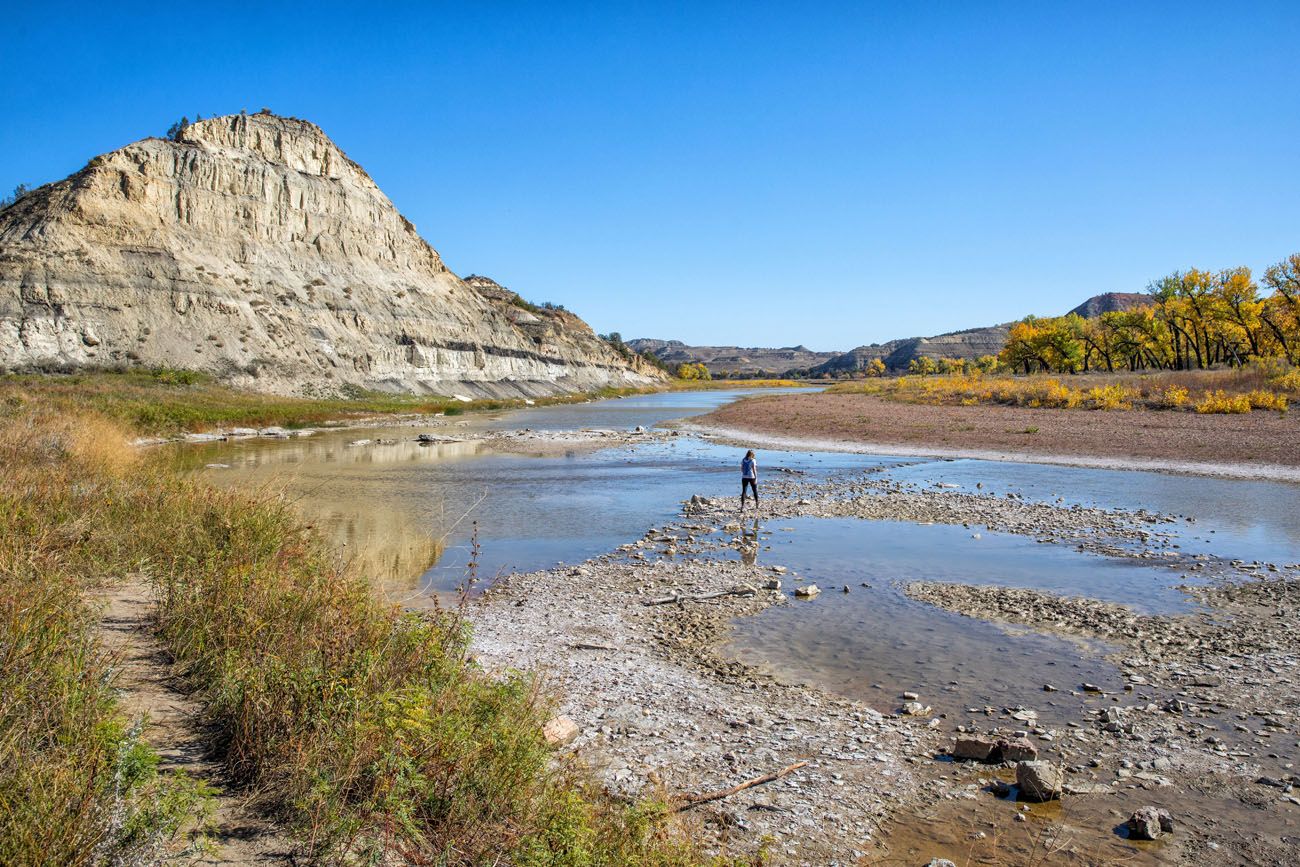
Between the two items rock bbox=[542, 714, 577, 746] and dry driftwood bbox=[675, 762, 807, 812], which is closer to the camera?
dry driftwood bbox=[675, 762, 807, 812]

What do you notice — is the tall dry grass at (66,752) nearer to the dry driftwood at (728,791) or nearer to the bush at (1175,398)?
the dry driftwood at (728,791)

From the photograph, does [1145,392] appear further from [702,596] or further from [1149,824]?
[1149,824]

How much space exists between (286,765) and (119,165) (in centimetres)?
6755

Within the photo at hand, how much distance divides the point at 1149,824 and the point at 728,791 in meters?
3.28

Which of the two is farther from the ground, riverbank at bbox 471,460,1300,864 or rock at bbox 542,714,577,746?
rock at bbox 542,714,577,746

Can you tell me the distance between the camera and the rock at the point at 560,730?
21.0 feet

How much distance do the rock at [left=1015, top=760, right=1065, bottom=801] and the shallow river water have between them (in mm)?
1778

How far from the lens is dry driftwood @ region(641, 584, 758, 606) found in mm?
12055

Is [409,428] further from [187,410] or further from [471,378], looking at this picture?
[471,378]

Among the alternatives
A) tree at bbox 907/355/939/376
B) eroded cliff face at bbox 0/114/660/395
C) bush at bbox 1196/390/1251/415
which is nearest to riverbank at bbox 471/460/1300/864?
bush at bbox 1196/390/1251/415

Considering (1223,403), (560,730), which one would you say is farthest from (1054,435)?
(560,730)

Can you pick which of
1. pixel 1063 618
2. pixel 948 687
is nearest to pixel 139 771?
pixel 948 687

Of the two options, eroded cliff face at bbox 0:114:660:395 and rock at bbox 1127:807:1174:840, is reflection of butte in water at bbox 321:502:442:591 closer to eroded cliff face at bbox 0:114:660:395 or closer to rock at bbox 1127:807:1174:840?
rock at bbox 1127:807:1174:840

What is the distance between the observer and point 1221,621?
35.7ft
